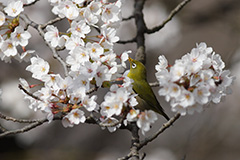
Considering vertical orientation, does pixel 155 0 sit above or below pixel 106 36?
above

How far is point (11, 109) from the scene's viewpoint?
5773 millimetres

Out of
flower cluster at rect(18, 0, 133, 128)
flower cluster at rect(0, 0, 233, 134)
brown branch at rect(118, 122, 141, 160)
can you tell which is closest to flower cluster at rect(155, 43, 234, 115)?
flower cluster at rect(0, 0, 233, 134)

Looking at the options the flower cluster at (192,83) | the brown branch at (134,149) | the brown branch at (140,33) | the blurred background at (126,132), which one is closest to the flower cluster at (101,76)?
the flower cluster at (192,83)

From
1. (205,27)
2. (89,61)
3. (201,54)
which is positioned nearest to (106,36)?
(89,61)

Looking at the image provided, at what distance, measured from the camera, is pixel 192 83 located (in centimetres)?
148

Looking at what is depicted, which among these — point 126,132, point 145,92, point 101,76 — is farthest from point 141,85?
point 126,132

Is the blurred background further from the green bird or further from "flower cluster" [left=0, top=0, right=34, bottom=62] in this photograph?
"flower cluster" [left=0, top=0, right=34, bottom=62]

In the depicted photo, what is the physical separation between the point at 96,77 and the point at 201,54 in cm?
49

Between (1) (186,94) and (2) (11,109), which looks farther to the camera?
(2) (11,109)

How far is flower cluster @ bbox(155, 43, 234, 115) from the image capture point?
56.6 inches

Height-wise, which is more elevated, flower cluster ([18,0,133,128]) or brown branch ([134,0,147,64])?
brown branch ([134,0,147,64])

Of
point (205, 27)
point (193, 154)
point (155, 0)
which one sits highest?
point (155, 0)

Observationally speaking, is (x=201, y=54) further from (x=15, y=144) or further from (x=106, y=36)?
(x=15, y=144)

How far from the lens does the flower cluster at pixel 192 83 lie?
144cm
